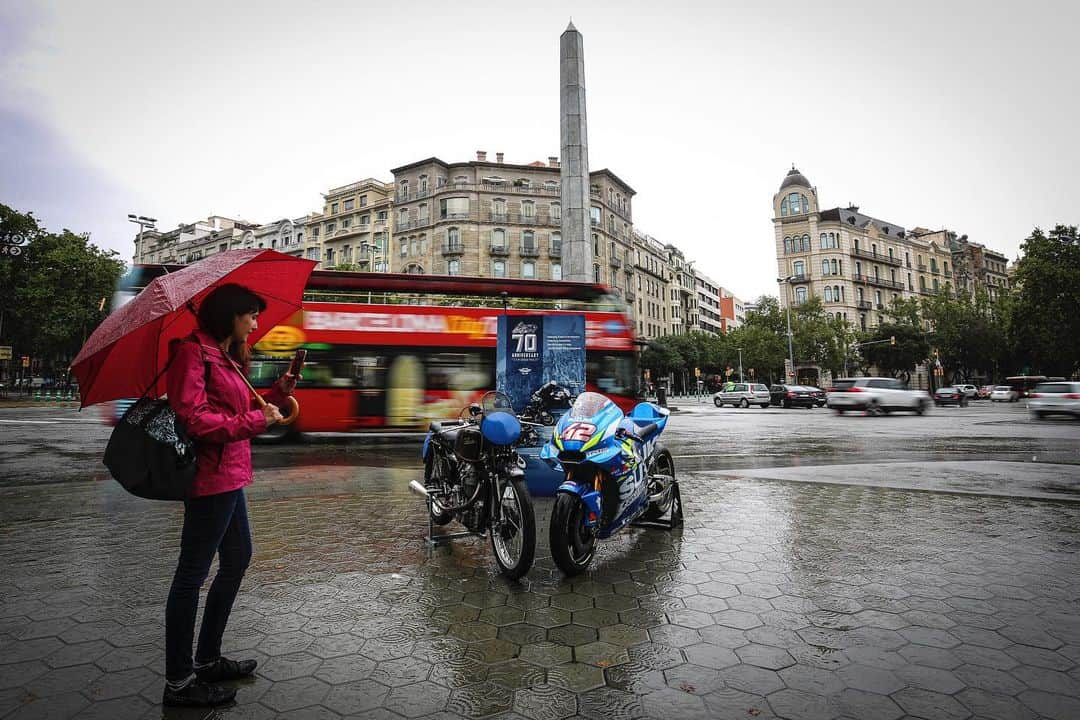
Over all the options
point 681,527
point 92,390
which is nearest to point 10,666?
point 92,390

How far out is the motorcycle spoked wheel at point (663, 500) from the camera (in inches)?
205

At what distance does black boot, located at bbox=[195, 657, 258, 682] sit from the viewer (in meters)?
2.49

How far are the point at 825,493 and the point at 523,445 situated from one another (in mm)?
4289

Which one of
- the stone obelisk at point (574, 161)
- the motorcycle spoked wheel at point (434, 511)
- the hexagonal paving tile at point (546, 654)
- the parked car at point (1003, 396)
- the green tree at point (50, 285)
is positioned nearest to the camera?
the hexagonal paving tile at point (546, 654)

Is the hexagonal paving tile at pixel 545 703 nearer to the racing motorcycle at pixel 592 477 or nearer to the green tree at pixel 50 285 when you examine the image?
the racing motorcycle at pixel 592 477

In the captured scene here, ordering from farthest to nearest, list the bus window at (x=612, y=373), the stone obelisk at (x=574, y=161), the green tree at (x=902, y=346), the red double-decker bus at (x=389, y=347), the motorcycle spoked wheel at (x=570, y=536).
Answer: the green tree at (x=902, y=346), the stone obelisk at (x=574, y=161), the bus window at (x=612, y=373), the red double-decker bus at (x=389, y=347), the motorcycle spoked wheel at (x=570, y=536)

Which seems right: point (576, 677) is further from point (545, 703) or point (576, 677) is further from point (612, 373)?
point (612, 373)

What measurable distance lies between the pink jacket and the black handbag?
5cm

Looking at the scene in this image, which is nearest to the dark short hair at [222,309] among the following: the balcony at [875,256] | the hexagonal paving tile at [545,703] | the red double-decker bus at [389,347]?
the hexagonal paving tile at [545,703]

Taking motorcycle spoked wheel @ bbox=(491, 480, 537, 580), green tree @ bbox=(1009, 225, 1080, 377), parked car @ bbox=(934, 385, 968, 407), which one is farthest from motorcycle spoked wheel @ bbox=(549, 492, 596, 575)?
green tree @ bbox=(1009, 225, 1080, 377)

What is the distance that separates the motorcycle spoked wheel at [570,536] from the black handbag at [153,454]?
213cm

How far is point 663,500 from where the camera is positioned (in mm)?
5191

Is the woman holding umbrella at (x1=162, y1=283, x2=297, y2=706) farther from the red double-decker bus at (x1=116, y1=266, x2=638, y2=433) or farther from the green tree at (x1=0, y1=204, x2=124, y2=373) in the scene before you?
the green tree at (x1=0, y1=204, x2=124, y2=373)

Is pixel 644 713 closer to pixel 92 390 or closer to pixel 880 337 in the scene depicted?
pixel 92 390
